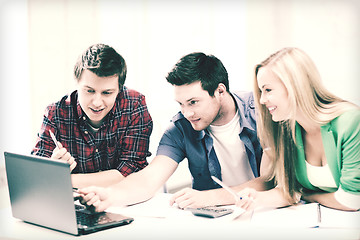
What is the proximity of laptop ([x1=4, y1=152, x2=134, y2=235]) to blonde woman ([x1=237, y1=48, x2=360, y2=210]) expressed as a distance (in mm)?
548

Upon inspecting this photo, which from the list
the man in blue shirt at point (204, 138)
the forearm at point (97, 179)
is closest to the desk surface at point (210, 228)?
the man in blue shirt at point (204, 138)

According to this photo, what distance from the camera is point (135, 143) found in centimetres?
208

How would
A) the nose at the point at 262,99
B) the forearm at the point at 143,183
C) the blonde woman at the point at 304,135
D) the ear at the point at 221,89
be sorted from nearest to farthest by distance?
1. the blonde woman at the point at 304,135
2. the nose at the point at 262,99
3. the forearm at the point at 143,183
4. the ear at the point at 221,89

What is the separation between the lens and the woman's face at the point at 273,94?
162 centimetres

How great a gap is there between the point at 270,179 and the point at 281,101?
38cm

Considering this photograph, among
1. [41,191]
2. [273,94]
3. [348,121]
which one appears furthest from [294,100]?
[41,191]

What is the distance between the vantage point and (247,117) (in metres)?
2.03

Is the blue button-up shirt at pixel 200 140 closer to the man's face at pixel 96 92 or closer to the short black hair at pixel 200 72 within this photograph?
the short black hair at pixel 200 72

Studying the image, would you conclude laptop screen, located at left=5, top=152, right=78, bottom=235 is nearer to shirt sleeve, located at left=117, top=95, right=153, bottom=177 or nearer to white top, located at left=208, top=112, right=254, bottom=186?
shirt sleeve, located at left=117, top=95, right=153, bottom=177

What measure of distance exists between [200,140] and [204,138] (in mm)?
21

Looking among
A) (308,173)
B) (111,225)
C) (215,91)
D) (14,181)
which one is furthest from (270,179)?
(14,181)

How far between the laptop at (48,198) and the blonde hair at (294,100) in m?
0.63

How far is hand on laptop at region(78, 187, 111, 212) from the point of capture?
5.44ft

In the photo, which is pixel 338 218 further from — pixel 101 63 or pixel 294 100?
pixel 101 63
